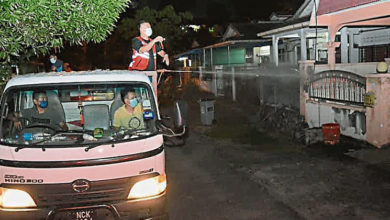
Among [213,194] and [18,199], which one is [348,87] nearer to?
[213,194]

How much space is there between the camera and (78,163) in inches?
171

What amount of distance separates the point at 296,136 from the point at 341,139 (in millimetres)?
1124

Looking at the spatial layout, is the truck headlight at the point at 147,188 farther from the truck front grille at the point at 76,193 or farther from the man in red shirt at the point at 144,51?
the man in red shirt at the point at 144,51

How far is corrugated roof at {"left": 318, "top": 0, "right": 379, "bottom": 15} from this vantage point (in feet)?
39.7

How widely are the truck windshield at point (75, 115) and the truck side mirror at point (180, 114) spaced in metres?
0.26

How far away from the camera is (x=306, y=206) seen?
6.41 metres

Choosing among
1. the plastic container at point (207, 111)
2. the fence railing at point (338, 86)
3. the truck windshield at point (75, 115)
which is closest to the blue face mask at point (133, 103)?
the truck windshield at point (75, 115)

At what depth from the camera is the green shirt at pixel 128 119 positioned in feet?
17.1

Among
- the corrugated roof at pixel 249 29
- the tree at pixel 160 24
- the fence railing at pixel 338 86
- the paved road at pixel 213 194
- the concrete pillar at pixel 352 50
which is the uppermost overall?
the tree at pixel 160 24

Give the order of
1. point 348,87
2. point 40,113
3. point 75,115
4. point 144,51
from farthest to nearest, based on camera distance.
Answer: point 348,87 → point 144,51 → point 75,115 → point 40,113

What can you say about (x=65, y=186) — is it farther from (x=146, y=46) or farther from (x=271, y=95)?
(x=271, y=95)

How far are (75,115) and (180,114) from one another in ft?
5.25

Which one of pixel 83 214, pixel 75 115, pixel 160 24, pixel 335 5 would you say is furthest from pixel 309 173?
pixel 160 24

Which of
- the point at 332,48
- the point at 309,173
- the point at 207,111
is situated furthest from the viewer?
the point at 207,111
